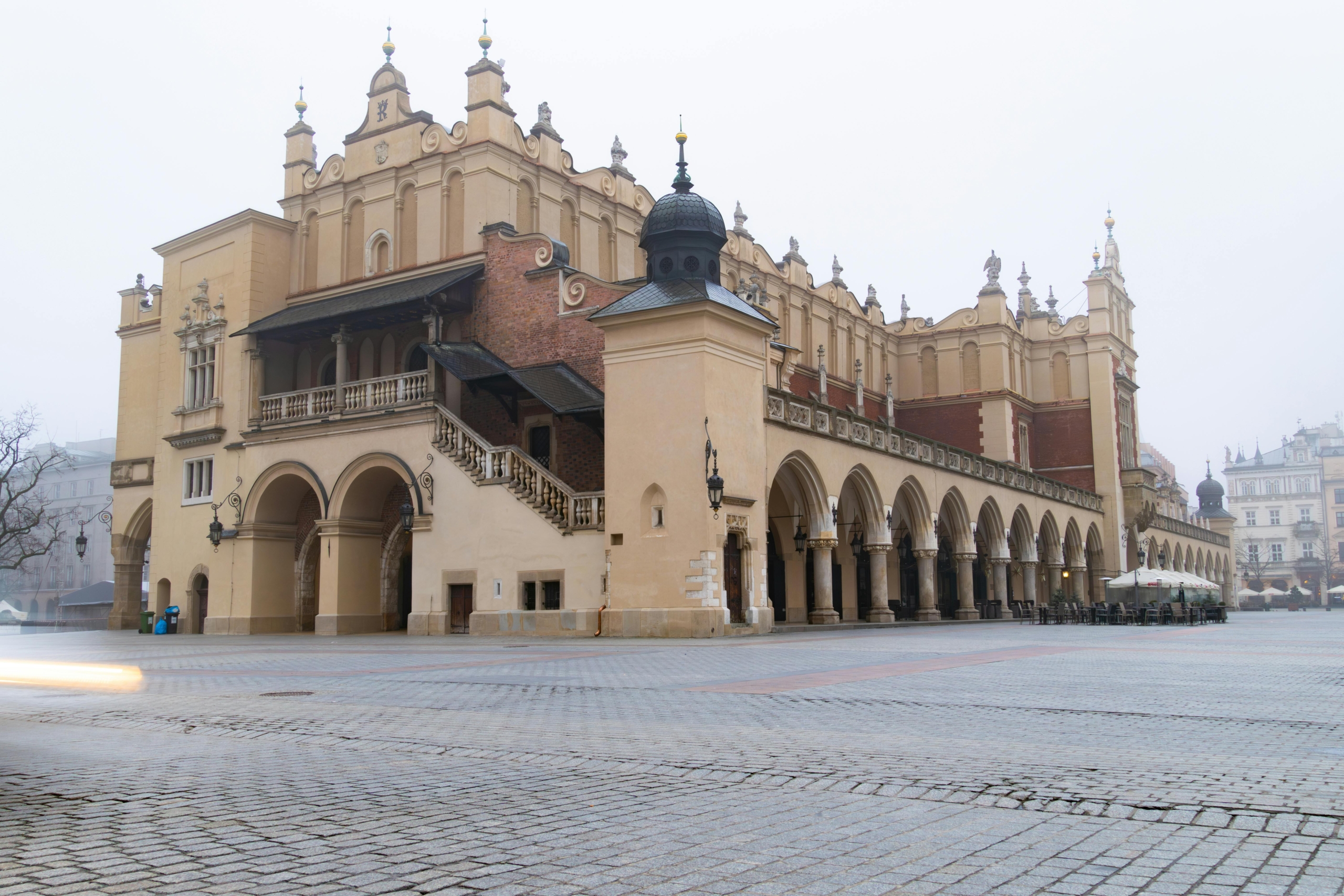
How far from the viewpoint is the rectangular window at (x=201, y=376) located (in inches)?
1448

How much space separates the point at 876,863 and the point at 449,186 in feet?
104

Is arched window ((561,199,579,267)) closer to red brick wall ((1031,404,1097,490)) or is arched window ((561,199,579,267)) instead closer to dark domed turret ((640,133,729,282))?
dark domed turret ((640,133,729,282))

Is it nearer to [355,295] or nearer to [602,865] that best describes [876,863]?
[602,865]

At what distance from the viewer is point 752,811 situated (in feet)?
17.6

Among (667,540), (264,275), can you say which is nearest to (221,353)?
(264,275)

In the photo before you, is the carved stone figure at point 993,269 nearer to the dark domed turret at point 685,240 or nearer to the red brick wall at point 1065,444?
the red brick wall at point 1065,444

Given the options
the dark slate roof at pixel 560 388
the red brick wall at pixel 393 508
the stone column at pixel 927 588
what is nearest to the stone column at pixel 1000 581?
the stone column at pixel 927 588

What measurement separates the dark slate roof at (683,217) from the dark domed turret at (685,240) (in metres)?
0.01

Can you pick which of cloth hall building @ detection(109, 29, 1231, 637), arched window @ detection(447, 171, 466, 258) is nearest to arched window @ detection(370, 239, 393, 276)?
cloth hall building @ detection(109, 29, 1231, 637)

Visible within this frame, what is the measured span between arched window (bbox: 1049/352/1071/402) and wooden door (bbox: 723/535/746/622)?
34773mm

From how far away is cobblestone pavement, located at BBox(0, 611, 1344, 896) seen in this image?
430 cm

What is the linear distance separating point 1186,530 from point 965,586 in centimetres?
3671

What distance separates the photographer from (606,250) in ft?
125

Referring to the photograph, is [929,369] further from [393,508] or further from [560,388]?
[560,388]
